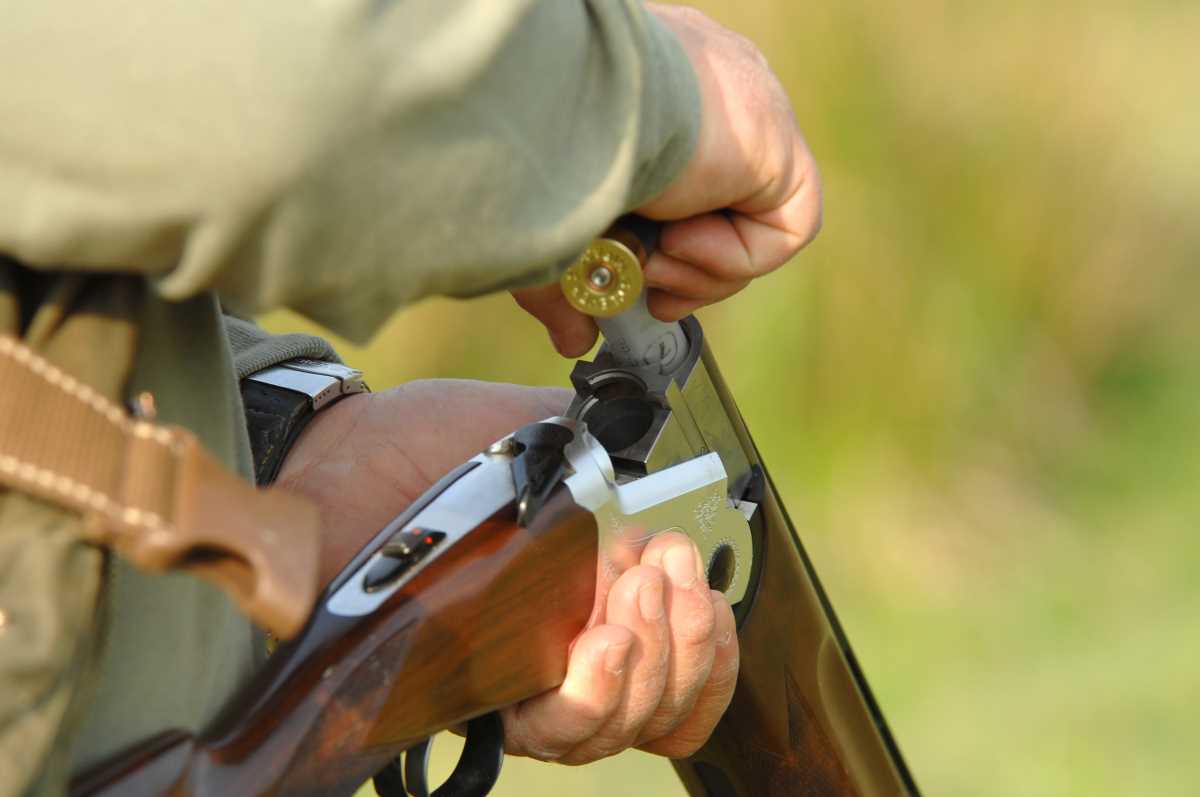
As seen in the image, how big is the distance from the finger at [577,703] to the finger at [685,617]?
0.06 metres

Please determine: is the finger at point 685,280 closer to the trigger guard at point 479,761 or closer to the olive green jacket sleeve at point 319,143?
the olive green jacket sleeve at point 319,143

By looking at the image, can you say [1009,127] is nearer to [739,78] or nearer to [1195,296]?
[1195,296]

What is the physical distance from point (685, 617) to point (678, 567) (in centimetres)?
5

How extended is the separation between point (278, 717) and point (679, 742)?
56 cm

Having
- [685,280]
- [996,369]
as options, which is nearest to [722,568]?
[685,280]

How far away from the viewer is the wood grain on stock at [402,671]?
978 mm

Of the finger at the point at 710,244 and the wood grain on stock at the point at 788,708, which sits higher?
the finger at the point at 710,244

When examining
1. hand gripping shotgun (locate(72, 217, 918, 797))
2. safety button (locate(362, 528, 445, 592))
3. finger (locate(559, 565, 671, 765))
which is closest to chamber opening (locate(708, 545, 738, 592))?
hand gripping shotgun (locate(72, 217, 918, 797))

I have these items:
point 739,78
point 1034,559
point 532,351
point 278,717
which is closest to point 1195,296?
point 1034,559

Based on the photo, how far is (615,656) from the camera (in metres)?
1.24

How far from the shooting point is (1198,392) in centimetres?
253

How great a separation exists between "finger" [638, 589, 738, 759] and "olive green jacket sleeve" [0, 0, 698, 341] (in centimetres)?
55

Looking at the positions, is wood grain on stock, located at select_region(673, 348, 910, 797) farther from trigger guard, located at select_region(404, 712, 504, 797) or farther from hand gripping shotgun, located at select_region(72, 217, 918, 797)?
trigger guard, located at select_region(404, 712, 504, 797)

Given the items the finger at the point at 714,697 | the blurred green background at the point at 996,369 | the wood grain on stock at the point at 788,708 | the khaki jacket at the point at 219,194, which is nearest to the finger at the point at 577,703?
the finger at the point at 714,697
